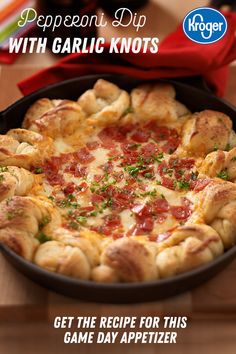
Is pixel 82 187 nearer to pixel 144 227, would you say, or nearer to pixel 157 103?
pixel 144 227

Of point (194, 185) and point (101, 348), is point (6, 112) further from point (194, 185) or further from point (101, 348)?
point (101, 348)

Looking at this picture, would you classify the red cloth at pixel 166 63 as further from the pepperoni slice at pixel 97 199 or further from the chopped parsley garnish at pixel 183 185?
the pepperoni slice at pixel 97 199

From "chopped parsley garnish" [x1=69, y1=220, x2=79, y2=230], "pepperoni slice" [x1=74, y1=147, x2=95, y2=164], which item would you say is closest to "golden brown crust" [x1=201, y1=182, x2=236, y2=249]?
"chopped parsley garnish" [x1=69, y1=220, x2=79, y2=230]

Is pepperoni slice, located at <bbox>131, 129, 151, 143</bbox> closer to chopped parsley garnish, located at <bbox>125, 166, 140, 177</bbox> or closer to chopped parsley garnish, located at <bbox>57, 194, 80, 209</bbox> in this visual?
chopped parsley garnish, located at <bbox>125, 166, 140, 177</bbox>

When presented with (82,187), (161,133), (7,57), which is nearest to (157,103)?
(161,133)

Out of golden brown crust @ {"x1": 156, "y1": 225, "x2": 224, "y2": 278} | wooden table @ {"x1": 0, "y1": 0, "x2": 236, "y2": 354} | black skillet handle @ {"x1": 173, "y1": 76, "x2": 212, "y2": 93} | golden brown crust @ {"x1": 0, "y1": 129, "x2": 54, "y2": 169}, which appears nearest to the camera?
golden brown crust @ {"x1": 156, "y1": 225, "x2": 224, "y2": 278}

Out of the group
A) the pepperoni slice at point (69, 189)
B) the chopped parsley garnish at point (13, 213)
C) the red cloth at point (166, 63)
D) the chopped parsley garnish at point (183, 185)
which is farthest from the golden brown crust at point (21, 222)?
the red cloth at point (166, 63)

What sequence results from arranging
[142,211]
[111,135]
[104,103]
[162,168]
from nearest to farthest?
[142,211], [162,168], [111,135], [104,103]
